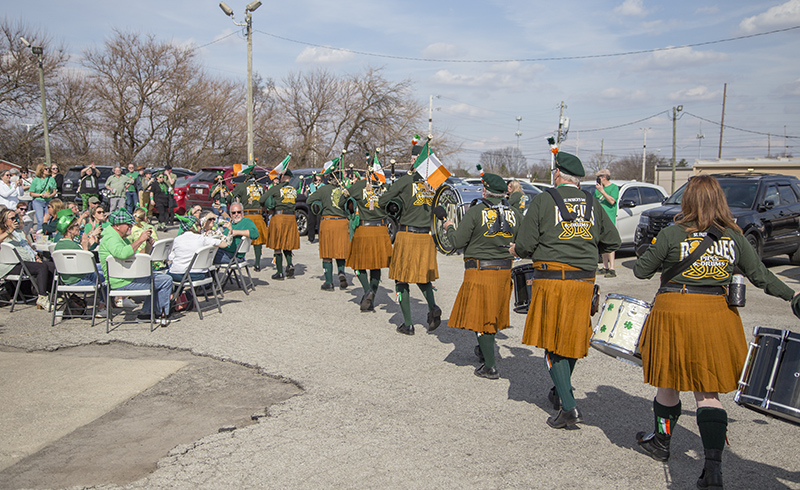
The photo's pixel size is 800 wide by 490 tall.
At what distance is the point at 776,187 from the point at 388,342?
383 inches

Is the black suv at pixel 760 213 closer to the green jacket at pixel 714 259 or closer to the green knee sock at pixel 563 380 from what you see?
the green knee sock at pixel 563 380

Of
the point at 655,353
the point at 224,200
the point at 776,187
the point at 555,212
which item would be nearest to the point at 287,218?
the point at 224,200

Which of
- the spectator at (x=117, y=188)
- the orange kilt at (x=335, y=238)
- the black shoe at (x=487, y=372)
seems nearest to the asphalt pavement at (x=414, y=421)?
the black shoe at (x=487, y=372)

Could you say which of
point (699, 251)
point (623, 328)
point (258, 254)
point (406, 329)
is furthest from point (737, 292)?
point (258, 254)

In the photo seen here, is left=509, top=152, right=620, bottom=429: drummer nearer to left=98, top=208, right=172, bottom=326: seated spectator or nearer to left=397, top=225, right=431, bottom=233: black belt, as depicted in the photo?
left=397, top=225, right=431, bottom=233: black belt

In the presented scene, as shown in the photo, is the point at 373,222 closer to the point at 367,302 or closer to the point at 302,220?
the point at 367,302

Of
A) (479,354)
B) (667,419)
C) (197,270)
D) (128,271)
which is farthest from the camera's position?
(197,270)

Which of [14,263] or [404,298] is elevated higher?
[14,263]

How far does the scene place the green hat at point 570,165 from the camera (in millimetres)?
4301

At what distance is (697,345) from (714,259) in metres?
0.53

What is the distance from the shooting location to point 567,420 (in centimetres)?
421

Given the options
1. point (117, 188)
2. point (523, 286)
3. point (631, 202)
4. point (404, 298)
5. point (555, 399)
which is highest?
point (117, 188)

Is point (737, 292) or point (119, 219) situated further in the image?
point (119, 219)

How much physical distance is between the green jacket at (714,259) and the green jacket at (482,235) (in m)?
1.78
